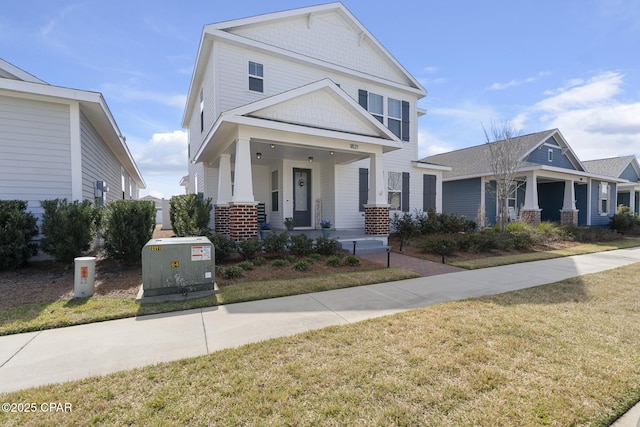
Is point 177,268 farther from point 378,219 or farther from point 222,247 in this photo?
point 378,219

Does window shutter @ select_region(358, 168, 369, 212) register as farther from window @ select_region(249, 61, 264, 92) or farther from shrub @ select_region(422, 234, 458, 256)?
window @ select_region(249, 61, 264, 92)

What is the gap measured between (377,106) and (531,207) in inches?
412

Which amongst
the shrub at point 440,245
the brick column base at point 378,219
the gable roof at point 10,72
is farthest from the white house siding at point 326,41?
the shrub at point 440,245

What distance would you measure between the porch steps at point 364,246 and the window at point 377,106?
6.23 meters

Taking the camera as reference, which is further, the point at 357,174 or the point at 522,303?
the point at 357,174

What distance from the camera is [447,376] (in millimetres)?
2734

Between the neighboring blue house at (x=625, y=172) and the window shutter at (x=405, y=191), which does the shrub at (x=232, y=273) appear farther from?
the neighboring blue house at (x=625, y=172)

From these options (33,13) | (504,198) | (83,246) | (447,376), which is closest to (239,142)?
(83,246)

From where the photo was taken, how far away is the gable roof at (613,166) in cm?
2355

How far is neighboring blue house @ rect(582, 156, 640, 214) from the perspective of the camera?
23844 mm

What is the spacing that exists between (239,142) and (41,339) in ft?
18.5

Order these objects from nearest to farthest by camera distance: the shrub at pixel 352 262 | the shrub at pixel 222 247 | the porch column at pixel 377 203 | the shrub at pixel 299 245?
the shrub at pixel 222 247
the shrub at pixel 352 262
the shrub at pixel 299 245
the porch column at pixel 377 203

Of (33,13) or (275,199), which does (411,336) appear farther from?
(33,13)

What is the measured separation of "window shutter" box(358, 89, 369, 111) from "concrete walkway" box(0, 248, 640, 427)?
905cm
